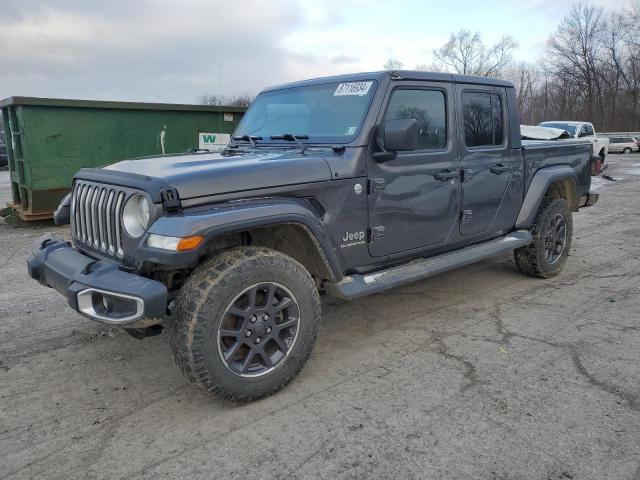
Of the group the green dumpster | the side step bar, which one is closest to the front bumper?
the side step bar

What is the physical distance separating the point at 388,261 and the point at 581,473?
1.90m

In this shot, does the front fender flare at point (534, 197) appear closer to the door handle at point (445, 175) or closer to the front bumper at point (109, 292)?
the door handle at point (445, 175)

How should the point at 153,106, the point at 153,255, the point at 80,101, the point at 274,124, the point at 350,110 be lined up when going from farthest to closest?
the point at 153,106, the point at 80,101, the point at 274,124, the point at 350,110, the point at 153,255

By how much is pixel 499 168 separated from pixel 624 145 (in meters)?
29.0

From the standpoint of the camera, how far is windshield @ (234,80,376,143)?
3.70m

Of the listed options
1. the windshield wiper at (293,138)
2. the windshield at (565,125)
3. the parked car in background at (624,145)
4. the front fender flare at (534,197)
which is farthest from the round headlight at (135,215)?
the parked car in background at (624,145)

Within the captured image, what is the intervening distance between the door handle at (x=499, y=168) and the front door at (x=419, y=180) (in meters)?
0.55

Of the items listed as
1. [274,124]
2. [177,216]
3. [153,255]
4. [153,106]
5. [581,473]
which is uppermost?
[153,106]

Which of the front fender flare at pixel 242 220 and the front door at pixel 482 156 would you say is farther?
the front door at pixel 482 156

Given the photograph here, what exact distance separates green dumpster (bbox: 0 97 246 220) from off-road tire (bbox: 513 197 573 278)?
570 centimetres

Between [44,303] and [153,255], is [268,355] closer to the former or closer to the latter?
[153,255]

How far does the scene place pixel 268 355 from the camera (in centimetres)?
312

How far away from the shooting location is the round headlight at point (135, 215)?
9.50 ft

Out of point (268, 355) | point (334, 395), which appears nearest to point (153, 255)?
point (268, 355)
